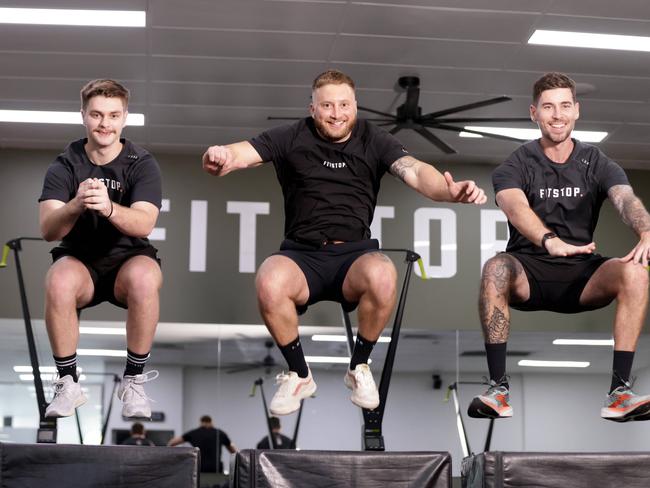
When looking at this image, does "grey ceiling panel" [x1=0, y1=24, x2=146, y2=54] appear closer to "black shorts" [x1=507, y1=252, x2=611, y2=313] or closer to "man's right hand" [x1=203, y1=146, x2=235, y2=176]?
"man's right hand" [x1=203, y1=146, x2=235, y2=176]

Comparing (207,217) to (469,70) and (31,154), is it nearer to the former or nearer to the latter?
(31,154)

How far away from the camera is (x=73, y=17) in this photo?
549 centimetres

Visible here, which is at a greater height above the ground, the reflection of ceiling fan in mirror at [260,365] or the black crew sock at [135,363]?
the black crew sock at [135,363]

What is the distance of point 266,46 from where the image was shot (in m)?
5.88

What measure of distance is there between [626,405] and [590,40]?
11.4 feet

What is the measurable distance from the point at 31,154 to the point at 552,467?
6.18 m

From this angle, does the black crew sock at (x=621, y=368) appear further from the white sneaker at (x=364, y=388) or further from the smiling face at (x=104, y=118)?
the smiling face at (x=104, y=118)

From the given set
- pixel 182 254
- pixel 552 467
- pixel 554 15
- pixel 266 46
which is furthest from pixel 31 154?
pixel 552 467

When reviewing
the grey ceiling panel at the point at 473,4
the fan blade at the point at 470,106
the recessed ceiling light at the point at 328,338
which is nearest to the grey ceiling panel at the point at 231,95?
the fan blade at the point at 470,106

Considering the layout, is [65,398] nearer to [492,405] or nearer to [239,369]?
Result: [492,405]

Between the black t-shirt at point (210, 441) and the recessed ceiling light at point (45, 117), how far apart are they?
2515 millimetres

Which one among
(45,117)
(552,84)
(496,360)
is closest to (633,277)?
(496,360)

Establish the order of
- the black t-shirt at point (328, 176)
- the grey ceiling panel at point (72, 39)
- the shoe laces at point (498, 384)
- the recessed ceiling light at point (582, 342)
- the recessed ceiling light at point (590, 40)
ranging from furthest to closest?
the recessed ceiling light at point (582, 342) < the recessed ceiling light at point (590, 40) < the grey ceiling panel at point (72, 39) < the black t-shirt at point (328, 176) < the shoe laces at point (498, 384)

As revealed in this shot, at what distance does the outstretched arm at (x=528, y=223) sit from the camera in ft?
9.77
